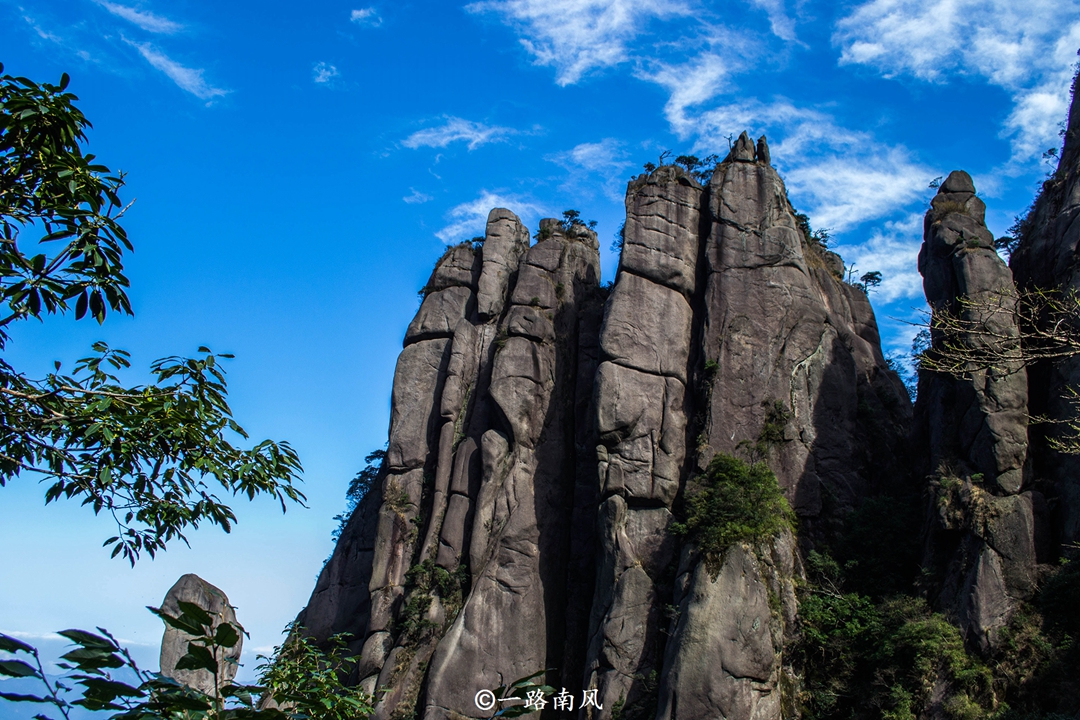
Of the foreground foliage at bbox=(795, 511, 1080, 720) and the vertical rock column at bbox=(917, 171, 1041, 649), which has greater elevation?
the vertical rock column at bbox=(917, 171, 1041, 649)

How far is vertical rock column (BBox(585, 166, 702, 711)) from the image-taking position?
2561cm

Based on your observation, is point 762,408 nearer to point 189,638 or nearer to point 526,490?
point 526,490

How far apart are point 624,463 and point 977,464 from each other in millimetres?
10873

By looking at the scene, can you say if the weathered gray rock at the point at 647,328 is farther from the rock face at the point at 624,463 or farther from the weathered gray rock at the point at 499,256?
the weathered gray rock at the point at 499,256

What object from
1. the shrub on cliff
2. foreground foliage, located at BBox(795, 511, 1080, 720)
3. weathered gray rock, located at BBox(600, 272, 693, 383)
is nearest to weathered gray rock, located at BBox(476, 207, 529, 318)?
weathered gray rock, located at BBox(600, 272, 693, 383)

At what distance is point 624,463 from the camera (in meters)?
29.1

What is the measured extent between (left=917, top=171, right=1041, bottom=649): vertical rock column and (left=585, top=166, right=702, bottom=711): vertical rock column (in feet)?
A: 26.8

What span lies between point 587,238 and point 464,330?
7.42 metres

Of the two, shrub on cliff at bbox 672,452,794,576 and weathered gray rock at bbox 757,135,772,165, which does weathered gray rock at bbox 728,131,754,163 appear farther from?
shrub on cliff at bbox 672,452,794,576

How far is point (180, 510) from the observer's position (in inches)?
324

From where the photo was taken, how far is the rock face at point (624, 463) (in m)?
24.9

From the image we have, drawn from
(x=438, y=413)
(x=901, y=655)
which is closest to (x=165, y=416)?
(x=901, y=655)

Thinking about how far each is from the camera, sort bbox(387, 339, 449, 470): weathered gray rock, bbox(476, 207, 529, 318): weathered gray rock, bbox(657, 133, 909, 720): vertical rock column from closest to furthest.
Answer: bbox(657, 133, 909, 720): vertical rock column < bbox(387, 339, 449, 470): weathered gray rock < bbox(476, 207, 529, 318): weathered gray rock

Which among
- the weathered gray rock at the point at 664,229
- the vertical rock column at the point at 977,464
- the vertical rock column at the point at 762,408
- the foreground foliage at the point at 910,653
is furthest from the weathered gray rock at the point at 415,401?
the vertical rock column at the point at 977,464
